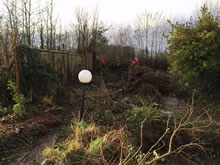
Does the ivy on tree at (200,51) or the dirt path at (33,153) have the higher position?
the ivy on tree at (200,51)

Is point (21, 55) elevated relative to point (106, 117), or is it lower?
elevated

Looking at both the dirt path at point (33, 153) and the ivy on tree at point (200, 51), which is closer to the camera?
the dirt path at point (33, 153)

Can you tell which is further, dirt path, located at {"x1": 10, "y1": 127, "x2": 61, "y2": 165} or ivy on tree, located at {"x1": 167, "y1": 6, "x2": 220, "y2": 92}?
ivy on tree, located at {"x1": 167, "y1": 6, "x2": 220, "y2": 92}

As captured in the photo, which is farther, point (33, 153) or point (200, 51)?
point (200, 51)

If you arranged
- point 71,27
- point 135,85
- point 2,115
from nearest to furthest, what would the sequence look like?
point 2,115
point 135,85
point 71,27

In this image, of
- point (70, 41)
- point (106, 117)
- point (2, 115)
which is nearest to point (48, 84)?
point (2, 115)

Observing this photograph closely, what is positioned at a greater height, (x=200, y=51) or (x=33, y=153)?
(x=200, y=51)

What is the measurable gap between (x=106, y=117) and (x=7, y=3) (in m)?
9.15

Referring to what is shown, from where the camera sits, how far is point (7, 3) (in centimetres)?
814

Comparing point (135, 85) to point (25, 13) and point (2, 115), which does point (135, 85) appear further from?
point (25, 13)

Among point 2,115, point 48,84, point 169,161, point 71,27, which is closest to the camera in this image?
point 169,161

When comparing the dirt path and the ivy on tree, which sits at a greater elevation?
the ivy on tree

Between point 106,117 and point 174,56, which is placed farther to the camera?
point 174,56

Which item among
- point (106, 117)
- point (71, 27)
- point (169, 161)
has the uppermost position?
point (71, 27)
